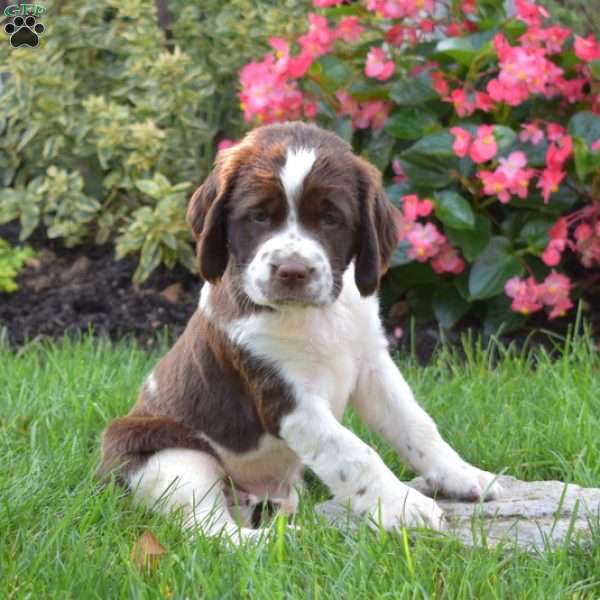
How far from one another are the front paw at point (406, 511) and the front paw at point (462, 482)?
1.09 feet

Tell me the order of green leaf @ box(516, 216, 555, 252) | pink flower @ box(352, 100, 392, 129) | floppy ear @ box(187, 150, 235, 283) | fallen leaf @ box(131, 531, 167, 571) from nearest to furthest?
fallen leaf @ box(131, 531, 167, 571)
floppy ear @ box(187, 150, 235, 283)
green leaf @ box(516, 216, 555, 252)
pink flower @ box(352, 100, 392, 129)

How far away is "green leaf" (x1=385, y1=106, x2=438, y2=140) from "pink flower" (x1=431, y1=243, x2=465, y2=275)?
60cm

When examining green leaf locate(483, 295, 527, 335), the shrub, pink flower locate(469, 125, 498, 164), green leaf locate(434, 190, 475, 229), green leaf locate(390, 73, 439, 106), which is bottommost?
the shrub

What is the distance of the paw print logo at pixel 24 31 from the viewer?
24.0 ft

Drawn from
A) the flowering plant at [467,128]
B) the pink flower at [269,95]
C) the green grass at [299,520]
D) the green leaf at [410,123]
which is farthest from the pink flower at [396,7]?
the green grass at [299,520]

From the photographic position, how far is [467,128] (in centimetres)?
598

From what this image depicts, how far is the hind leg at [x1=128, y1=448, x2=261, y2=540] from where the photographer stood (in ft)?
12.1

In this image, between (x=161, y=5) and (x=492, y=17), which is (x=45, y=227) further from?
(x=492, y=17)

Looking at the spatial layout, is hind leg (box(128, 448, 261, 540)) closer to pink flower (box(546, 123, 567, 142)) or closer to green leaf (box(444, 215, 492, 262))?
green leaf (box(444, 215, 492, 262))

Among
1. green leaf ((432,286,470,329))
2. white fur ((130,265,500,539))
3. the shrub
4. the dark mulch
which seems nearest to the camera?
white fur ((130,265,500,539))

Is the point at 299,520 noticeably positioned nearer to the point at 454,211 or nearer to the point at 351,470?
the point at 351,470

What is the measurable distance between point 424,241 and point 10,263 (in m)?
2.64

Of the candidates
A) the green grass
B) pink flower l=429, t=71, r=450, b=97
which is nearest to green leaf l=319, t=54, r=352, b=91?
pink flower l=429, t=71, r=450, b=97

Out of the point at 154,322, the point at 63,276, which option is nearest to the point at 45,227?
the point at 63,276
